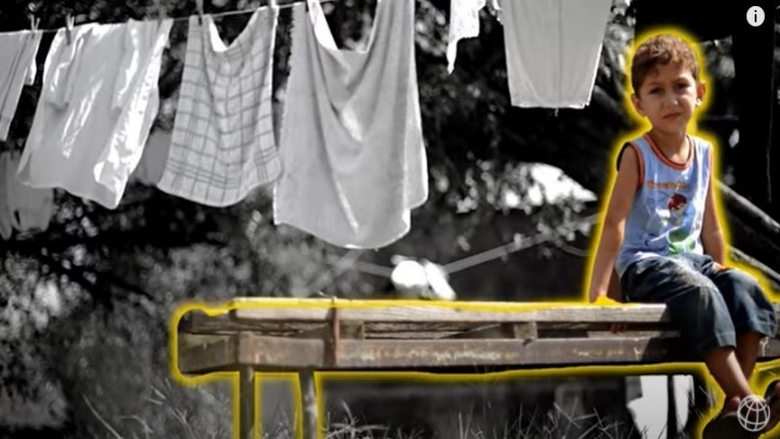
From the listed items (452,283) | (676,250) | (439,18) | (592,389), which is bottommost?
(592,389)

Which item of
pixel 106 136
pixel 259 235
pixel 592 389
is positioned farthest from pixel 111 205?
pixel 592 389

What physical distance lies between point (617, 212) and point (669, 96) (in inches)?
13.1

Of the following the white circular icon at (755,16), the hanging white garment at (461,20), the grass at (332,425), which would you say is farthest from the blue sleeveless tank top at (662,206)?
the white circular icon at (755,16)

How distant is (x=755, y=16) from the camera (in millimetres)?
5922

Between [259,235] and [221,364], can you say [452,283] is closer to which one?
[259,235]

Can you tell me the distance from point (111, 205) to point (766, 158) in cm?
302

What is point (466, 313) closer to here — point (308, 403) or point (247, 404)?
point (308, 403)

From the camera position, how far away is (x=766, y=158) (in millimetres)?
6199

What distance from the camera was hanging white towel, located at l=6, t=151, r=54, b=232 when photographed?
22.9 feet

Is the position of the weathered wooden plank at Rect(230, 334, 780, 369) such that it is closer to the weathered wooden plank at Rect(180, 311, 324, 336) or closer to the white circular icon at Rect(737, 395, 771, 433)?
the weathered wooden plank at Rect(180, 311, 324, 336)

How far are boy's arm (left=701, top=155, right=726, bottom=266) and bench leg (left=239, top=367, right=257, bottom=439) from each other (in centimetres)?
140

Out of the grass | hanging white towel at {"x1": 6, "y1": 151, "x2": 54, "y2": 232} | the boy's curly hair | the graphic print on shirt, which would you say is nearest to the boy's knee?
the graphic print on shirt

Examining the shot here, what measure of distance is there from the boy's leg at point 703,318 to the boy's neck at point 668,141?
309 mm

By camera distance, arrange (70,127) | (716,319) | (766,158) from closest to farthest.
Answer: (716,319) < (70,127) < (766,158)
